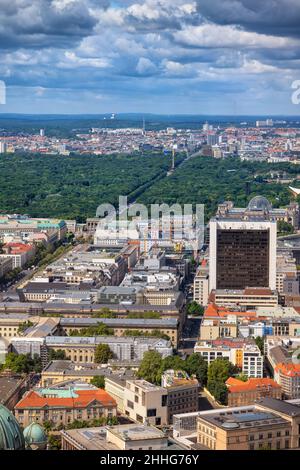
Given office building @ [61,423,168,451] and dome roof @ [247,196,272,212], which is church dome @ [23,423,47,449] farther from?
dome roof @ [247,196,272,212]

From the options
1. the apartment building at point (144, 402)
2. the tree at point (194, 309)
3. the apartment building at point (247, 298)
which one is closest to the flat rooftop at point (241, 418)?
the apartment building at point (144, 402)

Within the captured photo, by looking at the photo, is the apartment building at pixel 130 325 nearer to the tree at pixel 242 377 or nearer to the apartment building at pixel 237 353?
the apartment building at pixel 237 353

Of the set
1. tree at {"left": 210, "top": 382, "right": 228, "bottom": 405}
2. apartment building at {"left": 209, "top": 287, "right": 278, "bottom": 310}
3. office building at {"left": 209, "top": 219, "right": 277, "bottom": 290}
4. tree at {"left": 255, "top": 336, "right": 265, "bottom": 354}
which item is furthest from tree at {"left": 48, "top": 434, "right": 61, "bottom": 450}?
office building at {"left": 209, "top": 219, "right": 277, "bottom": 290}

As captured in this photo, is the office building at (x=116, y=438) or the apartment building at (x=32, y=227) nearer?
the office building at (x=116, y=438)

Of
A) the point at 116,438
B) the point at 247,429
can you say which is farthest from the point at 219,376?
the point at 116,438

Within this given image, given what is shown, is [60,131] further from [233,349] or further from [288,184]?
[233,349]

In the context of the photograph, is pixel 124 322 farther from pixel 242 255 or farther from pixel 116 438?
pixel 116 438

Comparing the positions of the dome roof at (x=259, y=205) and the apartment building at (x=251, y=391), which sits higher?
the dome roof at (x=259, y=205)
